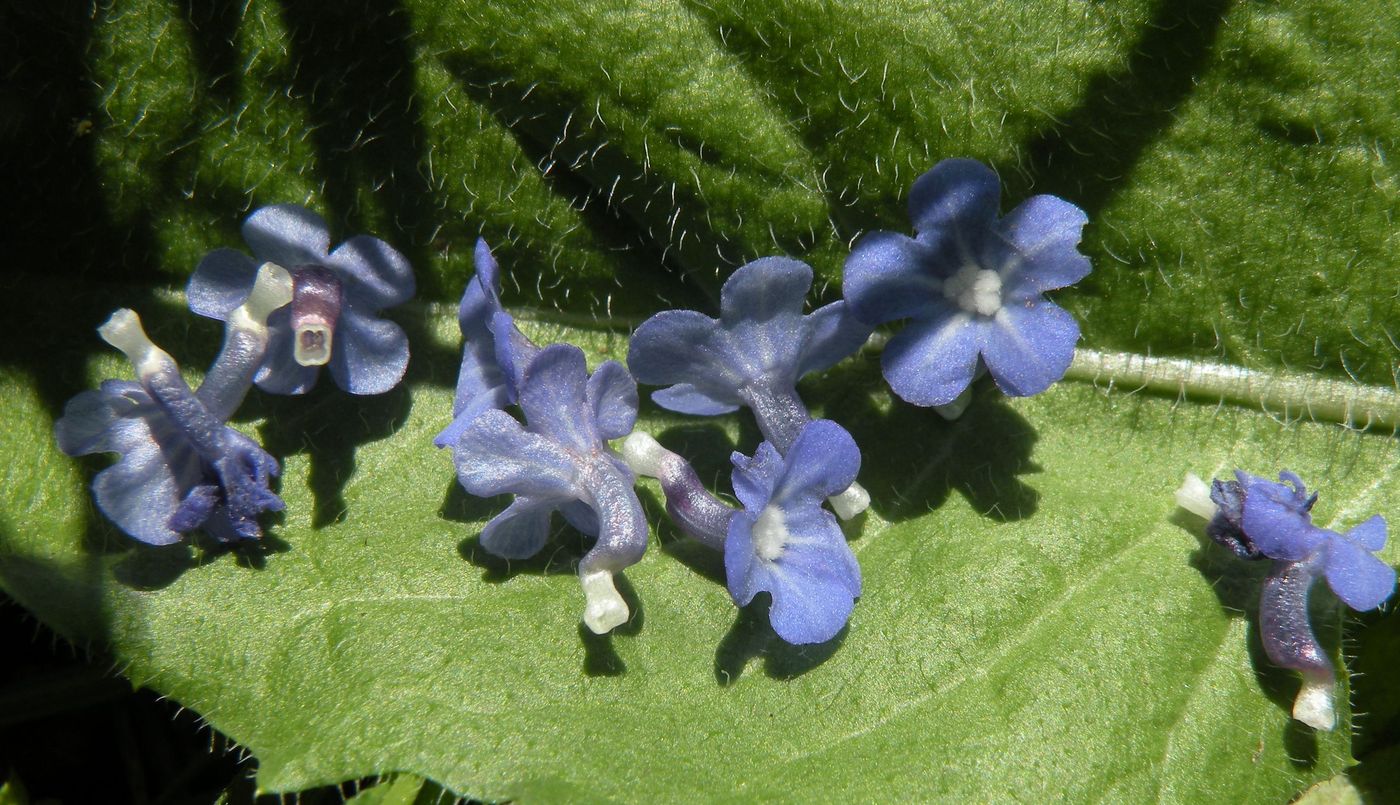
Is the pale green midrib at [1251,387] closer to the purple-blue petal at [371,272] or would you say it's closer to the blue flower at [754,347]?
the blue flower at [754,347]

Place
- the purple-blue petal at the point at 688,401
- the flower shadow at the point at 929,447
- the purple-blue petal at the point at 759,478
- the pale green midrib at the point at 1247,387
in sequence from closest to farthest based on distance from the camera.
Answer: the purple-blue petal at the point at 759,478 < the purple-blue petal at the point at 688,401 < the flower shadow at the point at 929,447 < the pale green midrib at the point at 1247,387

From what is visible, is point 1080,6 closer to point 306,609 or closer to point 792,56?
point 792,56

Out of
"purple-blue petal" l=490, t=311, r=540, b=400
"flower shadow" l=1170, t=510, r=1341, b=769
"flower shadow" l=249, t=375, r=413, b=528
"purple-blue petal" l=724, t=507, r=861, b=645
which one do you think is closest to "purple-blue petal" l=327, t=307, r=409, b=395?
"flower shadow" l=249, t=375, r=413, b=528

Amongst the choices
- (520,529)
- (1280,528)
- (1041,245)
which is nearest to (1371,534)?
(1280,528)

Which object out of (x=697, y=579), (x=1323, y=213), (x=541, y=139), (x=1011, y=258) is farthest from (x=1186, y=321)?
(x=541, y=139)

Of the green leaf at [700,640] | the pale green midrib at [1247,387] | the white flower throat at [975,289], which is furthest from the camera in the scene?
the pale green midrib at [1247,387]

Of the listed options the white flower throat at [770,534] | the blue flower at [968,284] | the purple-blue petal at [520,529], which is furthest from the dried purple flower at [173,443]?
the blue flower at [968,284]
